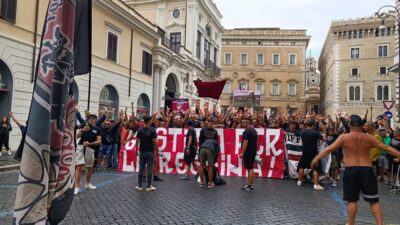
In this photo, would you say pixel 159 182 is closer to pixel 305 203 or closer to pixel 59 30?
pixel 305 203

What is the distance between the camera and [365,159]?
537 cm

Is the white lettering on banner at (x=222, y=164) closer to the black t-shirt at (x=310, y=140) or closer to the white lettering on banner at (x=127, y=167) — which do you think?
the black t-shirt at (x=310, y=140)

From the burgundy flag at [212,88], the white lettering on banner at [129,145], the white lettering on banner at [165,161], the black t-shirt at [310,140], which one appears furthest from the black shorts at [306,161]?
the white lettering on banner at [129,145]

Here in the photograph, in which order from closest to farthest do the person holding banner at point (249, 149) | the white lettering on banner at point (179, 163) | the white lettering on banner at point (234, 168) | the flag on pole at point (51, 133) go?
1. the flag on pole at point (51, 133)
2. the person holding banner at point (249, 149)
3. the white lettering on banner at point (234, 168)
4. the white lettering on banner at point (179, 163)

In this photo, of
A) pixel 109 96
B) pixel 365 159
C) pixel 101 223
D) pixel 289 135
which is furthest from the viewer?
pixel 109 96

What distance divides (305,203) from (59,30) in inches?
262

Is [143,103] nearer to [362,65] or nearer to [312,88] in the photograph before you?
[362,65]

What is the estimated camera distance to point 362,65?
56688 mm

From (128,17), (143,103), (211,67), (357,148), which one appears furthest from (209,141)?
(211,67)

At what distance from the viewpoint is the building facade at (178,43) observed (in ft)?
97.6

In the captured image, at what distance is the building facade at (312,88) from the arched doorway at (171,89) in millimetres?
43293

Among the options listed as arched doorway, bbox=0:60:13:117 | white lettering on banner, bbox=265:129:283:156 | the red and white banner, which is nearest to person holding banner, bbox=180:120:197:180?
the red and white banner

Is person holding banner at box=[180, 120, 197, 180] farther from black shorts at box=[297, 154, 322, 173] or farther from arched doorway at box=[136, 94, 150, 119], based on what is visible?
arched doorway at box=[136, 94, 150, 119]

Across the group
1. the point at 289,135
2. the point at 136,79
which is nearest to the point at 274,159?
the point at 289,135
